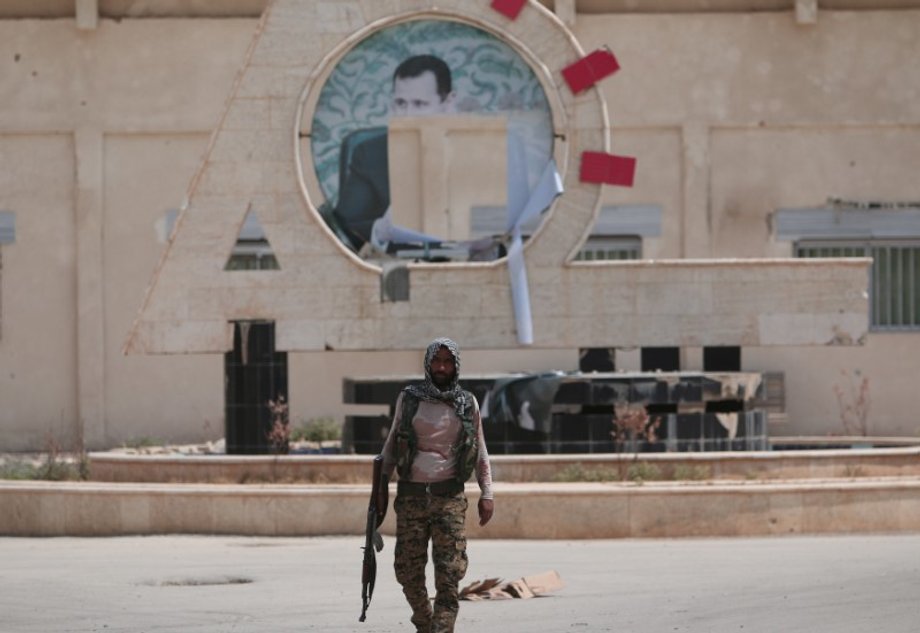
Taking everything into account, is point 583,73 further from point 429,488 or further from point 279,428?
point 429,488

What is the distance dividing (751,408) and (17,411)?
12.8m

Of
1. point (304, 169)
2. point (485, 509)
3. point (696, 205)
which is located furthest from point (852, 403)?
point (485, 509)

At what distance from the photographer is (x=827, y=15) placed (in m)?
29.7

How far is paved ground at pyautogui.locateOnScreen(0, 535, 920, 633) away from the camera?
38.0 feet

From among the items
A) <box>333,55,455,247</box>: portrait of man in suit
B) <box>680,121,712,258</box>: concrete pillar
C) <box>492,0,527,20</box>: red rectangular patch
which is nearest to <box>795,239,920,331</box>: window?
<box>680,121,712,258</box>: concrete pillar

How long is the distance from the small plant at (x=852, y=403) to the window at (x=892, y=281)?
1.01 metres

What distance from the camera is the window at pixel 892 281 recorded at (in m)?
29.9

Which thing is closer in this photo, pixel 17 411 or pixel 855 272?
pixel 855 272

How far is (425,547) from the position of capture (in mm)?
10289

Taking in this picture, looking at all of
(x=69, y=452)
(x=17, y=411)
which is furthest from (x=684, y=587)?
(x=17, y=411)

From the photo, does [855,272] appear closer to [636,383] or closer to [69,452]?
[636,383]

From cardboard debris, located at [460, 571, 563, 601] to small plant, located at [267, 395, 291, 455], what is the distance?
256 inches

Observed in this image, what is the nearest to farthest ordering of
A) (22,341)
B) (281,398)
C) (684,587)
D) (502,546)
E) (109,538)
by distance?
(684,587)
(502,546)
(109,538)
(281,398)
(22,341)

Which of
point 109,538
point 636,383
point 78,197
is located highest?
point 78,197
